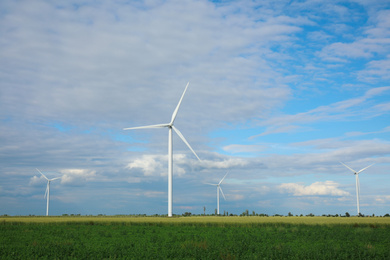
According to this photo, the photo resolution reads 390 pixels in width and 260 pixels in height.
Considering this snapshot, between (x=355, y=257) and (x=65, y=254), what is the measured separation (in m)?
24.3

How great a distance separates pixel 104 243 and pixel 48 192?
349 ft

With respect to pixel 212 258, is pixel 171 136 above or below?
above

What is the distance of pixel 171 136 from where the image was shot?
97.7 meters

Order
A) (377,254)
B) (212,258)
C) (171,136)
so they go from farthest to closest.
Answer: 1. (171,136)
2. (377,254)
3. (212,258)

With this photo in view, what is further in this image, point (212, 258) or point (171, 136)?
point (171, 136)

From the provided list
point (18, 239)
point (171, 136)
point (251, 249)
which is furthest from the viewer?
point (171, 136)

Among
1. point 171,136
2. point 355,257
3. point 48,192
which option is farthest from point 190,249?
point 48,192

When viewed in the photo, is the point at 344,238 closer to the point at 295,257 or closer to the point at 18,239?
the point at 295,257

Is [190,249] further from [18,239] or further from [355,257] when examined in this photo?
[18,239]

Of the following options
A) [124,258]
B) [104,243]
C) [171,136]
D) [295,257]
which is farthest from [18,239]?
[171,136]

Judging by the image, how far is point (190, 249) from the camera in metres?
32.4

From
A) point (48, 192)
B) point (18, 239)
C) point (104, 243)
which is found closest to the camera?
point (104, 243)

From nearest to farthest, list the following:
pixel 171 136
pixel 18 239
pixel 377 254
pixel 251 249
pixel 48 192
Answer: pixel 377 254 < pixel 251 249 < pixel 18 239 < pixel 171 136 < pixel 48 192

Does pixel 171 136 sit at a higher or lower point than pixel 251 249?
higher
